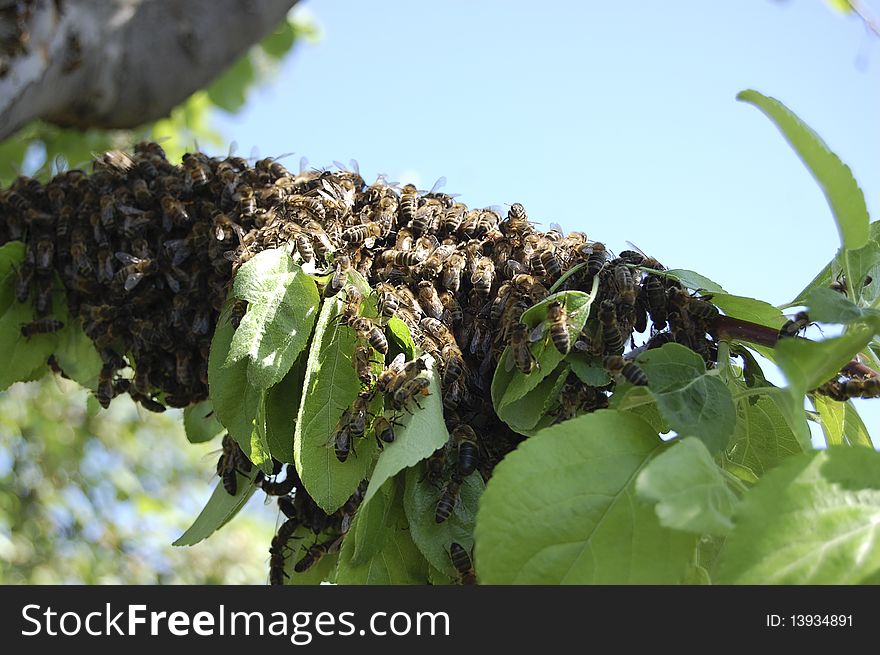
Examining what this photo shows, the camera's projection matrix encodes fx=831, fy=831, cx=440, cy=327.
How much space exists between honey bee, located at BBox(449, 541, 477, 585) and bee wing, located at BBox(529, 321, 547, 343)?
18.6 inches

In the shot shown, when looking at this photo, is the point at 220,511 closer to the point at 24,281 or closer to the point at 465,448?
the point at 465,448

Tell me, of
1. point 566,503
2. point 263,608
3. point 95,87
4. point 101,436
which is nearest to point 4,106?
point 95,87

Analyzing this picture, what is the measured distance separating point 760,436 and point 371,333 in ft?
3.05

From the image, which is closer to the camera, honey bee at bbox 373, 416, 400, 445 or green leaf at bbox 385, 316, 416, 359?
honey bee at bbox 373, 416, 400, 445

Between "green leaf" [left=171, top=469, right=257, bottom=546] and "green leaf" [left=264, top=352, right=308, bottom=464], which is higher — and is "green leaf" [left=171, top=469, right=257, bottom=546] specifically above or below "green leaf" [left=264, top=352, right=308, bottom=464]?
below

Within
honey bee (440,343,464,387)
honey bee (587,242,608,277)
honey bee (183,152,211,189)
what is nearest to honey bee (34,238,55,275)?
honey bee (183,152,211,189)

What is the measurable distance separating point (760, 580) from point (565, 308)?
764mm

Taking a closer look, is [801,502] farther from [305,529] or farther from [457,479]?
[305,529]

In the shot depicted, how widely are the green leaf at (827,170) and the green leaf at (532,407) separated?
63 centimetres

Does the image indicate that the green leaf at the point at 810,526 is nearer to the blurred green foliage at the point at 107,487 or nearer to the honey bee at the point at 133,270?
the honey bee at the point at 133,270

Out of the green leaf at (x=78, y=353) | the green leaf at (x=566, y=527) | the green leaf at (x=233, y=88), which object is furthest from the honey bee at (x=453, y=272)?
the green leaf at (x=233, y=88)

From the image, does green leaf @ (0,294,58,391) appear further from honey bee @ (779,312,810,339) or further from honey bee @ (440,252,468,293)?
honey bee @ (779,312,810,339)

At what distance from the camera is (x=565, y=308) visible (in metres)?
1.81

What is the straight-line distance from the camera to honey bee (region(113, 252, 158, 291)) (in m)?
2.38
